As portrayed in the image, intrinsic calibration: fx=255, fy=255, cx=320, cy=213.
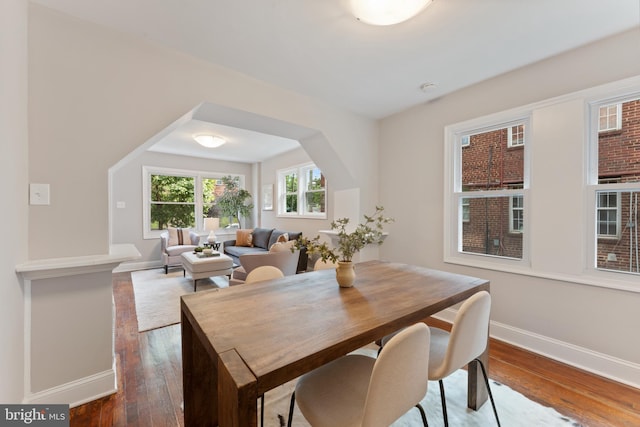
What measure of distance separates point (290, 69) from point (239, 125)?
84 centimetres

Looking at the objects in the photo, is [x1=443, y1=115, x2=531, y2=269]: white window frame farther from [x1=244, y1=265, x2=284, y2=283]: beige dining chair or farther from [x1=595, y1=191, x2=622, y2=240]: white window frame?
[x1=244, y1=265, x2=284, y2=283]: beige dining chair

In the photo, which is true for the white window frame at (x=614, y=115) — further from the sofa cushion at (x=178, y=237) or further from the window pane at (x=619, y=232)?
the sofa cushion at (x=178, y=237)

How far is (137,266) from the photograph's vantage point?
5383 millimetres

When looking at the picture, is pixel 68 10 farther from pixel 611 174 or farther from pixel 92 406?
pixel 611 174

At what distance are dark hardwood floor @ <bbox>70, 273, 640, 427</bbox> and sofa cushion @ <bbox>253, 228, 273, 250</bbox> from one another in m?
3.22

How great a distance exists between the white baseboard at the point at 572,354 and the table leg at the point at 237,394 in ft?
8.54

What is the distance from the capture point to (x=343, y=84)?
101 inches

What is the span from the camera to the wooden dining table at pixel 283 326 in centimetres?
78

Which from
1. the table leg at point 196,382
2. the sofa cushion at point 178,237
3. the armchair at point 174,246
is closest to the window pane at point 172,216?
the armchair at point 174,246

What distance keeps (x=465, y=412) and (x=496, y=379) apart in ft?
1.67

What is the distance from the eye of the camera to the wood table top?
86cm

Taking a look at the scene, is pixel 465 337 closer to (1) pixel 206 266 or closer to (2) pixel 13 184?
(2) pixel 13 184
